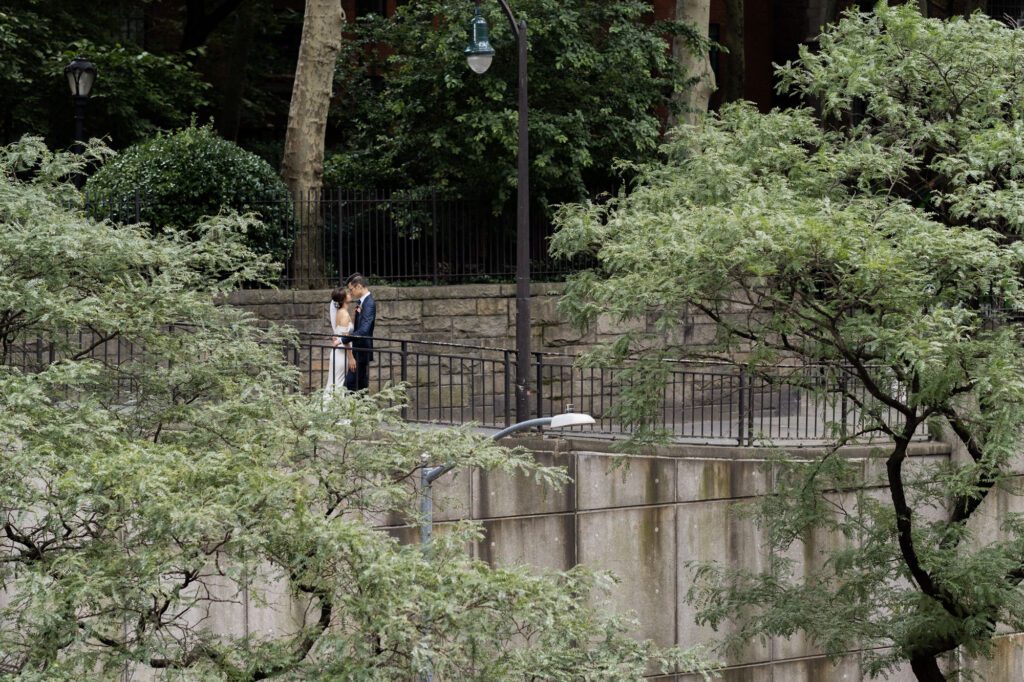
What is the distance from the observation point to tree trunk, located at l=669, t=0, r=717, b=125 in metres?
23.8

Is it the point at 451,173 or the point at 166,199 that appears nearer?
the point at 166,199

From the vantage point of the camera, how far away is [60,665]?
969cm

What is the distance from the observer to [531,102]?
2248cm

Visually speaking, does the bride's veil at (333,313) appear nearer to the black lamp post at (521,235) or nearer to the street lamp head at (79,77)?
the black lamp post at (521,235)

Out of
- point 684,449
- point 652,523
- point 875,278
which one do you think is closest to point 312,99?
point 684,449

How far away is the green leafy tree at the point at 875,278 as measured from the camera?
12.5 metres

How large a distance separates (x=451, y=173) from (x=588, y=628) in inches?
503

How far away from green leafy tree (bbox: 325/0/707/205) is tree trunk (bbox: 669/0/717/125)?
13.5 inches

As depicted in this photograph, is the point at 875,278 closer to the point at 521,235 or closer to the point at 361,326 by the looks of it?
the point at 521,235

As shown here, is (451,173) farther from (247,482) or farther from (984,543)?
(247,482)

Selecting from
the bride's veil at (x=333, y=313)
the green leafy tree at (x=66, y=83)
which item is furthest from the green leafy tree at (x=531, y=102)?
the green leafy tree at (x=66, y=83)

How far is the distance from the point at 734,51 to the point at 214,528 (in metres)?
21.6

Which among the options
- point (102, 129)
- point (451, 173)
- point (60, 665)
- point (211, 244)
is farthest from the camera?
point (102, 129)

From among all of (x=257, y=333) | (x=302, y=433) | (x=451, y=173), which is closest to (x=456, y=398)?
(x=451, y=173)
